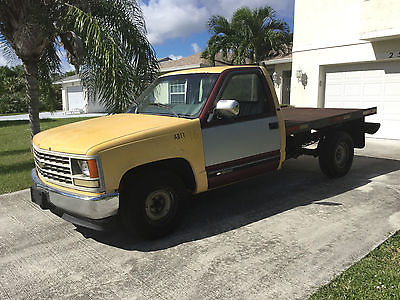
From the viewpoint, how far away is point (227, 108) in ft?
14.6

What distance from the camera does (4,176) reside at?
7836mm

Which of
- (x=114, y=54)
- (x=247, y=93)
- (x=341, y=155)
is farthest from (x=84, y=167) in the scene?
(x=341, y=155)

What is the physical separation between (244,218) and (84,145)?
7.95 ft

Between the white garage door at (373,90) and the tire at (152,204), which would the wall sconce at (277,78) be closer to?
the white garage door at (373,90)

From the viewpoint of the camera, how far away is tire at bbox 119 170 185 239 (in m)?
4.12

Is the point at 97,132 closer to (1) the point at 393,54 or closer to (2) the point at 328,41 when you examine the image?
(1) the point at 393,54

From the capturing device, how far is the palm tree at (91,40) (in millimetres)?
6879

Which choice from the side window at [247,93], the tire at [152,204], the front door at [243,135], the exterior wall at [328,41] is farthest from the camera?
the exterior wall at [328,41]

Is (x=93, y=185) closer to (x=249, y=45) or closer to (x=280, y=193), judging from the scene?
(x=280, y=193)

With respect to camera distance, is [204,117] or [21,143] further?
[21,143]

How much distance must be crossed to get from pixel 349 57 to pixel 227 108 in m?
9.41

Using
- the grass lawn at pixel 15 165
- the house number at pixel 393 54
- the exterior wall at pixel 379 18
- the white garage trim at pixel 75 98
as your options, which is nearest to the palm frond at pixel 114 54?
the grass lawn at pixel 15 165

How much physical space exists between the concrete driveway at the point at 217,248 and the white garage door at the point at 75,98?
2646cm

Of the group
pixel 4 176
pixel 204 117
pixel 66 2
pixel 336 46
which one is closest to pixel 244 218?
pixel 204 117
